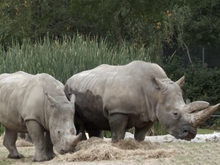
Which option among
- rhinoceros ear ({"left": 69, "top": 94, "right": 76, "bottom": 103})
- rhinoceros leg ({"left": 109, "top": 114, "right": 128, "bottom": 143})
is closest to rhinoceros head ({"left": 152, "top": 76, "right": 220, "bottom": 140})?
rhinoceros leg ({"left": 109, "top": 114, "right": 128, "bottom": 143})

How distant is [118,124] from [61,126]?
133 centimetres

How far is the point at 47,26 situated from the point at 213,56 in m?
7.85

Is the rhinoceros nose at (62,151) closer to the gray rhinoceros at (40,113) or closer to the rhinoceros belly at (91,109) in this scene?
the gray rhinoceros at (40,113)

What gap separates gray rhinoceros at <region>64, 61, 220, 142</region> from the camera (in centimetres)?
1114

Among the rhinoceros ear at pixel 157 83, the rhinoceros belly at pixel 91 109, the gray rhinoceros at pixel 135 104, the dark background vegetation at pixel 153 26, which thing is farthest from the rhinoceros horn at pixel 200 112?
the dark background vegetation at pixel 153 26

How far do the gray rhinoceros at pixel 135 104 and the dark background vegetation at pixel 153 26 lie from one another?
875 centimetres

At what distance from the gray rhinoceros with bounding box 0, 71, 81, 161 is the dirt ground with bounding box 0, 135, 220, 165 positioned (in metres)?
0.26

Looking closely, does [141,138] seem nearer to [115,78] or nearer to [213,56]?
[115,78]

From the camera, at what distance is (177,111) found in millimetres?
11203

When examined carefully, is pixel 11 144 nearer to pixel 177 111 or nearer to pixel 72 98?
pixel 72 98

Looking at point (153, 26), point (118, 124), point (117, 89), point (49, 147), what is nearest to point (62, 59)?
point (117, 89)

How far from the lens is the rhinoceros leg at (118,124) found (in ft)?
38.1

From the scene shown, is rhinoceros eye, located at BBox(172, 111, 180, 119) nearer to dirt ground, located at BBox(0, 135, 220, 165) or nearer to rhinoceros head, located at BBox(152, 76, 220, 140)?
rhinoceros head, located at BBox(152, 76, 220, 140)

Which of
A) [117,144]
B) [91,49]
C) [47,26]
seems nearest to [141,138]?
[117,144]
